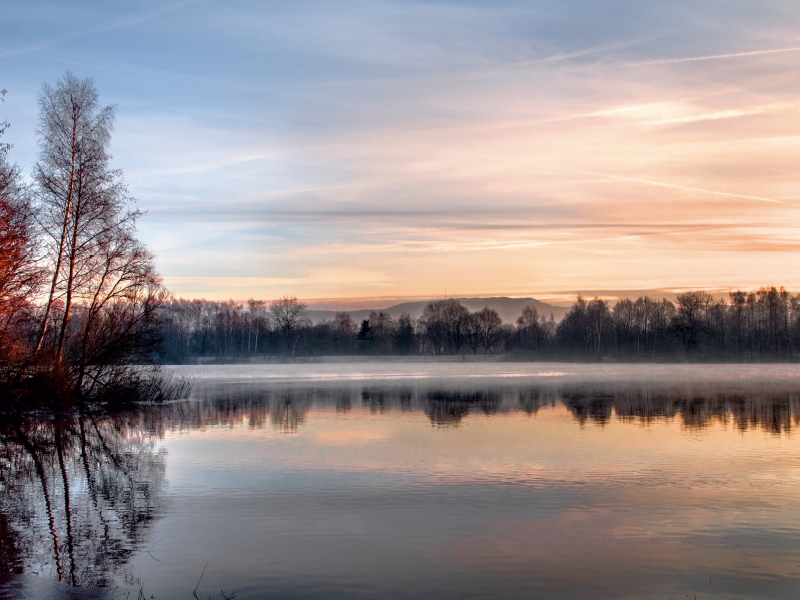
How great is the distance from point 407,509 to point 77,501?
478 centimetres

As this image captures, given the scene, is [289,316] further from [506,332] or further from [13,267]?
[13,267]

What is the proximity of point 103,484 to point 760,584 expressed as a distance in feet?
31.7

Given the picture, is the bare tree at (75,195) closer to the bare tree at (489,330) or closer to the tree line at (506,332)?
the tree line at (506,332)

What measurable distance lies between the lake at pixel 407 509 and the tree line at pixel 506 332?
266 ft

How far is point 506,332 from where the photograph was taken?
123 meters

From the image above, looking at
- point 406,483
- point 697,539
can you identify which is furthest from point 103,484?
point 697,539

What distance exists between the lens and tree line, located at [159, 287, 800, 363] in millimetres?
101688

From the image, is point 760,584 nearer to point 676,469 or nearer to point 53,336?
point 676,469

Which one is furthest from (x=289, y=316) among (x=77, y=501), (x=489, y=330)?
(x=77, y=501)

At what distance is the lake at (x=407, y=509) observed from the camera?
7.41m

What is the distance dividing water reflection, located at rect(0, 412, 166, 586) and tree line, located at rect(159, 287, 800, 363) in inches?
3228

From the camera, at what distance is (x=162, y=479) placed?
1263 centimetres

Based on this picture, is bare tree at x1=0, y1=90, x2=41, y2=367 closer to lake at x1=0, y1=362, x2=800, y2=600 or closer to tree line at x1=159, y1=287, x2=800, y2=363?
lake at x1=0, y1=362, x2=800, y2=600

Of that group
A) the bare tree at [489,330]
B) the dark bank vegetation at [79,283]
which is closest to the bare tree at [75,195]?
the dark bank vegetation at [79,283]
